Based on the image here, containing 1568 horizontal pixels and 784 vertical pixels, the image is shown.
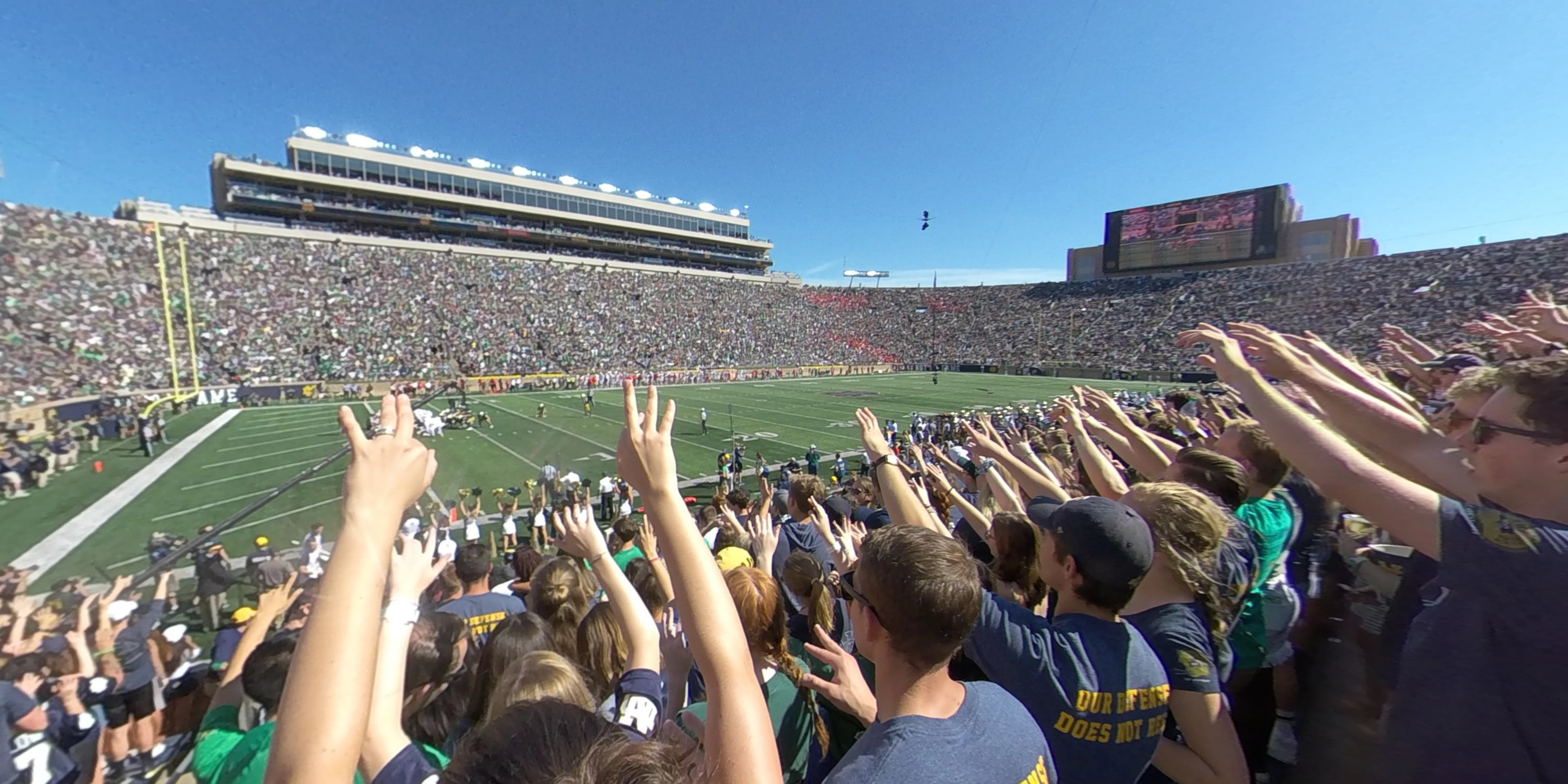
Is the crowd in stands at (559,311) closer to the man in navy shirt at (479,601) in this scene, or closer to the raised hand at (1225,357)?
the man in navy shirt at (479,601)

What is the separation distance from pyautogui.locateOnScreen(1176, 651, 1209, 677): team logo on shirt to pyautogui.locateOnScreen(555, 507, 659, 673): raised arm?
Answer: 1767 millimetres

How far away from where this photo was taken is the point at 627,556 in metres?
5.00

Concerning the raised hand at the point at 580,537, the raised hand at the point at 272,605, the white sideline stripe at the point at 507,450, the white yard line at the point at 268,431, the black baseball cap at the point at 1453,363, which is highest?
the black baseball cap at the point at 1453,363

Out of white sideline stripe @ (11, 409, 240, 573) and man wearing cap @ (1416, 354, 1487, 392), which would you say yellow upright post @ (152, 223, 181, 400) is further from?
man wearing cap @ (1416, 354, 1487, 392)

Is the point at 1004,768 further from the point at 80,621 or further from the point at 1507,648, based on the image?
the point at 80,621

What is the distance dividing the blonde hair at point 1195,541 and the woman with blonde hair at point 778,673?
133cm

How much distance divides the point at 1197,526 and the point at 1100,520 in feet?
1.68

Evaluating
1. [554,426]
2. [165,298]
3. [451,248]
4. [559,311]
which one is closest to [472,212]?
[451,248]

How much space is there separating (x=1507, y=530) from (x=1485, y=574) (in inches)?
4.4

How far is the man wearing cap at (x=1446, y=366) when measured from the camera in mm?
4965

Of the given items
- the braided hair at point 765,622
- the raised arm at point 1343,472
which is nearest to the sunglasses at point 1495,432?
the raised arm at point 1343,472

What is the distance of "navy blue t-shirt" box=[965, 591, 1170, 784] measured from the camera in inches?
65.6

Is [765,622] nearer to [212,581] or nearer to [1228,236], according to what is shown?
[212,581]

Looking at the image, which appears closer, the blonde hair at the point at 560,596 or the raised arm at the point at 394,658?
the raised arm at the point at 394,658
